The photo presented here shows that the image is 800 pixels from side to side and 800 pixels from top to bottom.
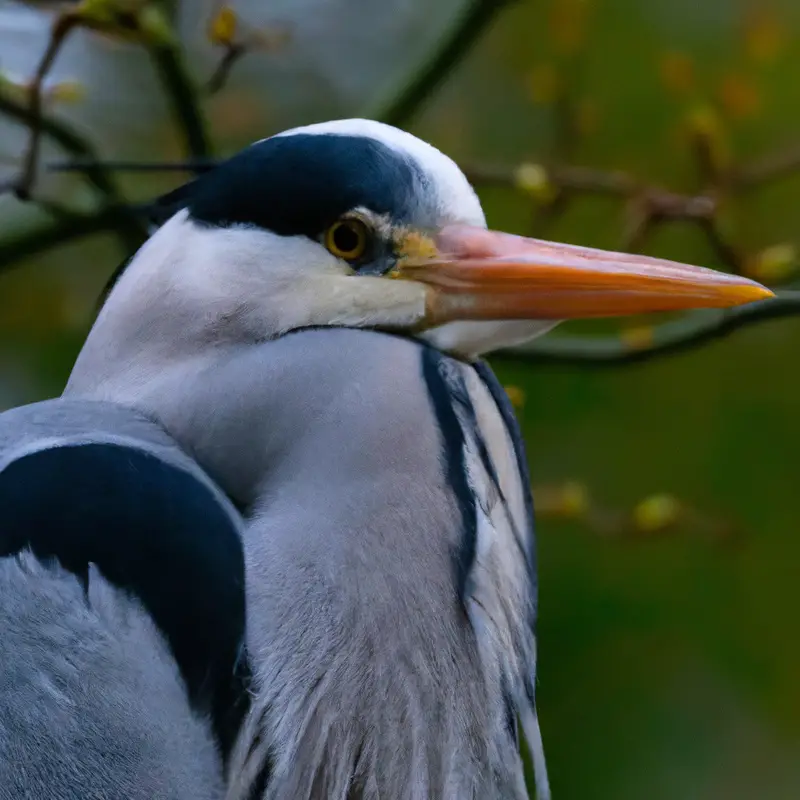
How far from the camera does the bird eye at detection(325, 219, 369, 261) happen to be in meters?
0.46

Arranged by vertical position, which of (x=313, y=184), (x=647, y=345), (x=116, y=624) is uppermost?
(x=313, y=184)

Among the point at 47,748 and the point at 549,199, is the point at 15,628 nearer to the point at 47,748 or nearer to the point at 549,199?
the point at 47,748

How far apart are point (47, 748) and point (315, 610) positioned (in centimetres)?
11

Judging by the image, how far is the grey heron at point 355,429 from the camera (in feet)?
1.30

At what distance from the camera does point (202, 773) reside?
38 cm

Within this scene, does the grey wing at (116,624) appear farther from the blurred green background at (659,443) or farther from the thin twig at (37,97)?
the blurred green background at (659,443)

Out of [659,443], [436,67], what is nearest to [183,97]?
[436,67]

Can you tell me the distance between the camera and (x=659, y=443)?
1393 mm

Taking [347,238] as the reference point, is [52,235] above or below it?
below

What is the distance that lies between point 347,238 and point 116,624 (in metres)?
0.19

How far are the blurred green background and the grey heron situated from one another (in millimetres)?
800

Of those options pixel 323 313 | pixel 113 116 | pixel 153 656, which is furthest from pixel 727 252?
pixel 113 116

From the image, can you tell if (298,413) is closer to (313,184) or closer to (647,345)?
(313,184)

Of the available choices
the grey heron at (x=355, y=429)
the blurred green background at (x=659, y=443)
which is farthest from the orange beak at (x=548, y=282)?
the blurred green background at (x=659, y=443)
